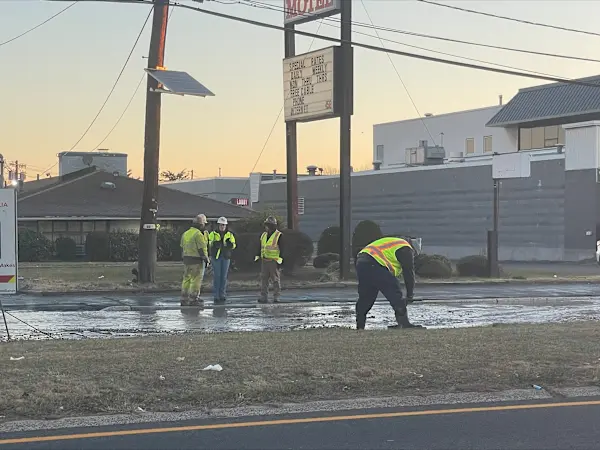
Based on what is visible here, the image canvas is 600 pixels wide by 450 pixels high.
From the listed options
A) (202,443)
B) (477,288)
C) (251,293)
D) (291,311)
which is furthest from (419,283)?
(202,443)

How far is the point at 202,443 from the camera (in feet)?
20.2

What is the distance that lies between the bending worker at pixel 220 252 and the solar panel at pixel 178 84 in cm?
463

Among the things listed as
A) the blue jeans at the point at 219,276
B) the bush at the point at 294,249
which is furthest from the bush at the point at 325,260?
the blue jeans at the point at 219,276

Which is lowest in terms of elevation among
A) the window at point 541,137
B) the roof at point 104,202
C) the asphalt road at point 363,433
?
the asphalt road at point 363,433

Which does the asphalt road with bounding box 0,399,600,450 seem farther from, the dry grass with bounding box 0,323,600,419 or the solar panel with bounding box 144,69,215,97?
the solar panel with bounding box 144,69,215,97

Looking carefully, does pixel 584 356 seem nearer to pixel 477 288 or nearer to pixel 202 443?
pixel 202 443

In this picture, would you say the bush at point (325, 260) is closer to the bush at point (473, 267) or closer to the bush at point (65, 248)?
the bush at point (473, 267)

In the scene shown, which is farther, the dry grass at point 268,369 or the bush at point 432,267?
the bush at point 432,267

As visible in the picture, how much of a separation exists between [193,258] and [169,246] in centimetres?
2073

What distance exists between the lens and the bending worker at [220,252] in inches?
693

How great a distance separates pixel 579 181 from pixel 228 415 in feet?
121

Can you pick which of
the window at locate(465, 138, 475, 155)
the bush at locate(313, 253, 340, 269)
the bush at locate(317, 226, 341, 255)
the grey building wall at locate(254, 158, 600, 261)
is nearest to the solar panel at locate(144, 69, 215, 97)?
the bush at locate(313, 253, 340, 269)

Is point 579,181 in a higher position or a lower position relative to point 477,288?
higher

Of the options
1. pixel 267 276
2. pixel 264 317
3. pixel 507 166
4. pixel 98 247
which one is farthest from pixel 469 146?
pixel 264 317
